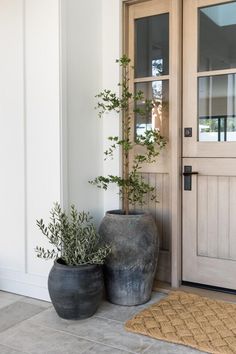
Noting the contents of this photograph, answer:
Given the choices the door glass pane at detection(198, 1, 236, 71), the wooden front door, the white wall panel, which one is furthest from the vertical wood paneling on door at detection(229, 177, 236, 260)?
the white wall panel

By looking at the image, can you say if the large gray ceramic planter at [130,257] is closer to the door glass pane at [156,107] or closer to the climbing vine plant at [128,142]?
the climbing vine plant at [128,142]

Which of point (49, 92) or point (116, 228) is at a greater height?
point (49, 92)

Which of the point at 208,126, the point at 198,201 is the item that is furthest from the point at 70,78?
the point at 198,201

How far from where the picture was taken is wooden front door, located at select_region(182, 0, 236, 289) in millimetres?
2789

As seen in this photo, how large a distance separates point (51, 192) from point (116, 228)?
0.53 meters

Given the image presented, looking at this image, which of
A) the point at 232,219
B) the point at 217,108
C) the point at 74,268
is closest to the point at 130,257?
the point at 74,268

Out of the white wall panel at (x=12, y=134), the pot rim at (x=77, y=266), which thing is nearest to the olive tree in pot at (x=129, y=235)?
the pot rim at (x=77, y=266)

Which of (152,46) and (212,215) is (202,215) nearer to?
(212,215)

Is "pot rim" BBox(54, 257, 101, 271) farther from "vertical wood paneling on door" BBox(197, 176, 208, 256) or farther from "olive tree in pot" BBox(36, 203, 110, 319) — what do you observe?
"vertical wood paneling on door" BBox(197, 176, 208, 256)

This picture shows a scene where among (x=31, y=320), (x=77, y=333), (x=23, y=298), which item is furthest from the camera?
(x=23, y=298)

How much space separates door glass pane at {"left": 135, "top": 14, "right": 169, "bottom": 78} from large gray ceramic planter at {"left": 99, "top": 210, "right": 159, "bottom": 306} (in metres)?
1.16

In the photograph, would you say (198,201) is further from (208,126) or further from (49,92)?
(49,92)

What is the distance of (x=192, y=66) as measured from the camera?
2904 mm

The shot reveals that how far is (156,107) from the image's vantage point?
120 inches
